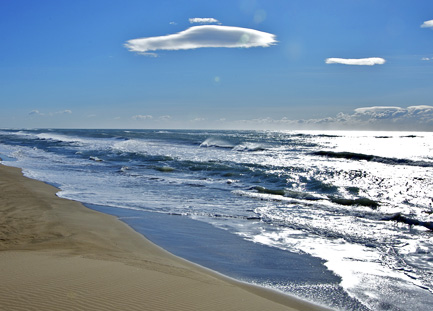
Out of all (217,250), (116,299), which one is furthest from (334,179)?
(116,299)

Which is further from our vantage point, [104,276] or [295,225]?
[295,225]

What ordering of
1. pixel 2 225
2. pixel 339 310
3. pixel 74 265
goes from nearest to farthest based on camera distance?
pixel 339 310
pixel 74 265
pixel 2 225

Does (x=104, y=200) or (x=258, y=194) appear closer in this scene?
(x=104, y=200)

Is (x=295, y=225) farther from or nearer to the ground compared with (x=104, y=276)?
nearer to the ground

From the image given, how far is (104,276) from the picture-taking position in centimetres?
537

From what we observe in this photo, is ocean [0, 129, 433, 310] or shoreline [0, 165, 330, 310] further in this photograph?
ocean [0, 129, 433, 310]

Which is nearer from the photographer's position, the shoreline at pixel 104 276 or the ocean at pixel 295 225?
the shoreline at pixel 104 276

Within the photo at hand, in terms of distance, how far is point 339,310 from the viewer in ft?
16.7

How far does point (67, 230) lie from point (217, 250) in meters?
3.56

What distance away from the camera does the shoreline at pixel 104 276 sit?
4598mm

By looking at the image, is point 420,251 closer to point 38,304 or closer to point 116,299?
point 116,299

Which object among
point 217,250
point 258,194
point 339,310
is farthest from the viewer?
point 258,194

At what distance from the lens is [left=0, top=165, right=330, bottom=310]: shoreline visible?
4598 mm

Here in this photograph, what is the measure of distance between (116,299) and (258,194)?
11879 millimetres
